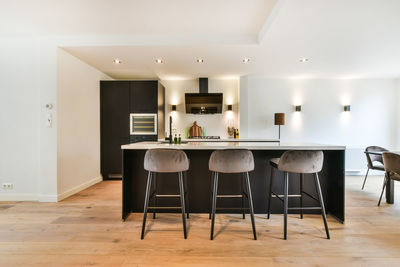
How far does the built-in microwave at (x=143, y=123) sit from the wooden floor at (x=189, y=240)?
6.31 ft

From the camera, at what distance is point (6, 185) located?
3.05m

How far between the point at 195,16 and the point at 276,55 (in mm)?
1695

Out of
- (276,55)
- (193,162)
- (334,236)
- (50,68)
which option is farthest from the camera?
(276,55)

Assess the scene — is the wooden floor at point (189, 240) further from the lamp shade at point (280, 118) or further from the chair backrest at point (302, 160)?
the lamp shade at point (280, 118)

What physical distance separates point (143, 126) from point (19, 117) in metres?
2.06

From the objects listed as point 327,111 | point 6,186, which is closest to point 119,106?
point 6,186

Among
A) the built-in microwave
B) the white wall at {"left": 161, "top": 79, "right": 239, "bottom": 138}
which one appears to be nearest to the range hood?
the white wall at {"left": 161, "top": 79, "right": 239, "bottom": 138}

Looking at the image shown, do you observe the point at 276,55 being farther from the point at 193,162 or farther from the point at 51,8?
the point at 51,8

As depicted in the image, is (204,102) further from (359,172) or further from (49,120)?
(359,172)

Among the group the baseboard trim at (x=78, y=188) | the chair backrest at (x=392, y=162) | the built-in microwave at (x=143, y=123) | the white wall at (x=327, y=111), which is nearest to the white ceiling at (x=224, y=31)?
the white wall at (x=327, y=111)

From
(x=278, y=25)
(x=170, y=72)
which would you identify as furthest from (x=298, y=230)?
(x=170, y=72)

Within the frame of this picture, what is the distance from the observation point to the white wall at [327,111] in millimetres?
4871

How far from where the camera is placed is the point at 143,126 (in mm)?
4285

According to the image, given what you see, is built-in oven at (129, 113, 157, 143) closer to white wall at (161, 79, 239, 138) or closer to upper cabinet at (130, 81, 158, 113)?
upper cabinet at (130, 81, 158, 113)
